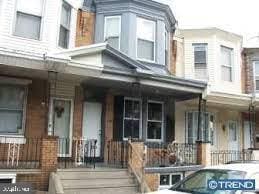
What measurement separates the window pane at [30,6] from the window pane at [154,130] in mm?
6608

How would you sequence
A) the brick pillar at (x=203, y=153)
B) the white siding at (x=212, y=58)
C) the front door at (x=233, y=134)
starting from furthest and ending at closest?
the front door at (x=233, y=134) → the white siding at (x=212, y=58) → the brick pillar at (x=203, y=153)

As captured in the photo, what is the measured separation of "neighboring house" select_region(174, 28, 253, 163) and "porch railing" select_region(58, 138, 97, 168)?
5870mm

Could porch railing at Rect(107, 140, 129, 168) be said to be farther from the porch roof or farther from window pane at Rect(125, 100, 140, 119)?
the porch roof

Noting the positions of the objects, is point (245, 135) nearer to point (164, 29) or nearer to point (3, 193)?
point (164, 29)


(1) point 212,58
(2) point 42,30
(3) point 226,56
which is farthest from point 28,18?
(3) point 226,56

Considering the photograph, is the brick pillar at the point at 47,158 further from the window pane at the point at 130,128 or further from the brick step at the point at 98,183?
the window pane at the point at 130,128

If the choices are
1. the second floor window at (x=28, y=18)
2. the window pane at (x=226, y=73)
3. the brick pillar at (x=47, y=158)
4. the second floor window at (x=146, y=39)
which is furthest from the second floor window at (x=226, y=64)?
the brick pillar at (x=47, y=158)

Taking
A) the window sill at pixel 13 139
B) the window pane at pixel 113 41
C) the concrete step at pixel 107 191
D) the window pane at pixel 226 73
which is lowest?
the concrete step at pixel 107 191

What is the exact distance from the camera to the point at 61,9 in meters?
15.1

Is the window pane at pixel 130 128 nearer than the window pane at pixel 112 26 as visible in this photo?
Yes

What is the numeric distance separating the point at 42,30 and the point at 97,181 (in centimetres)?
595

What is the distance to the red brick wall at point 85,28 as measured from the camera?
16.3 m

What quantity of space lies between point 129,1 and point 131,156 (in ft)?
23.9

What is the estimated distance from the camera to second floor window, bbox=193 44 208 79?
20203 mm
